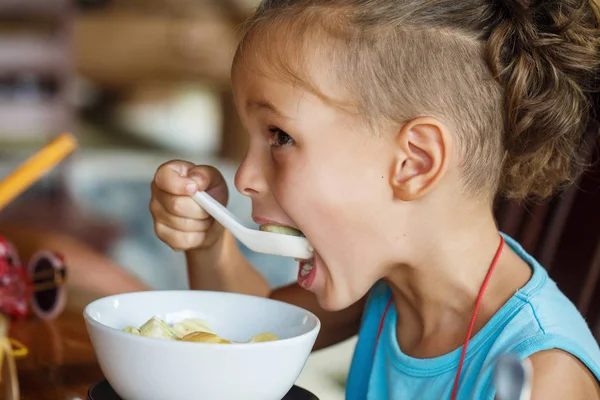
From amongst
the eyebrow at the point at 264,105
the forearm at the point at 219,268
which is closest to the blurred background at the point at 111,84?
the forearm at the point at 219,268

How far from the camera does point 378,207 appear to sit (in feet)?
3.03

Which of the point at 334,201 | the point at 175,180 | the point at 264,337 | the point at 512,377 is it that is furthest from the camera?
the point at 175,180

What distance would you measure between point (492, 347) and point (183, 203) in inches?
15.7

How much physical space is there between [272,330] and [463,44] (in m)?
0.35

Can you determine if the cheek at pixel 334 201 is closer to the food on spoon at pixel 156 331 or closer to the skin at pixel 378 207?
the skin at pixel 378 207

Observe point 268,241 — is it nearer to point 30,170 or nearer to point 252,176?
point 252,176

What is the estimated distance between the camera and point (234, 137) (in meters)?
4.30

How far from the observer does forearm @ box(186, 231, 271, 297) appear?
1.17 metres

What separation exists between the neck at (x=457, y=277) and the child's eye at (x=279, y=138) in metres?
0.18

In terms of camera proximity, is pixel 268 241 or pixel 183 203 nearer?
pixel 268 241

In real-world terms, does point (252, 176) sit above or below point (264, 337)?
above

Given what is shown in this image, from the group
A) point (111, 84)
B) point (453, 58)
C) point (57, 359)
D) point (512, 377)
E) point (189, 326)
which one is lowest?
point (111, 84)

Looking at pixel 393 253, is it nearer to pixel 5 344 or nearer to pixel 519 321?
pixel 519 321

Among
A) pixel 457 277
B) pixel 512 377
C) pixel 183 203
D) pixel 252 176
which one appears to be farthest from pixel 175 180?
pixel 512 377
